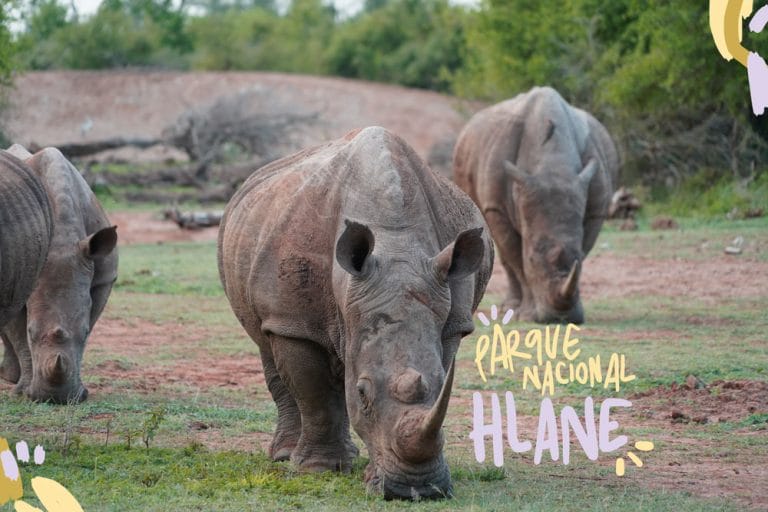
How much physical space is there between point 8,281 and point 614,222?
49.0ft

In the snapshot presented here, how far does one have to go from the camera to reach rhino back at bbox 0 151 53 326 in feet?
26.0

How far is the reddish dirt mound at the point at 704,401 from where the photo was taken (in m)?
9.10

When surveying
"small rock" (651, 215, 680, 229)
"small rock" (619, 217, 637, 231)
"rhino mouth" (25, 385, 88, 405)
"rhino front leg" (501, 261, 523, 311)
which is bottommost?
"small rock" (619, 217, 637, 231)

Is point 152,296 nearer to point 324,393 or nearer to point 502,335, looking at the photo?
point 502,335

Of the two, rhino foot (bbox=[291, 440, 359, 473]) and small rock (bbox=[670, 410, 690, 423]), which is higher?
rhino foot (bbox=[291, 440, 359, 473])

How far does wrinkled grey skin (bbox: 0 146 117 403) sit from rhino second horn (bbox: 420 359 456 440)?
389 cm

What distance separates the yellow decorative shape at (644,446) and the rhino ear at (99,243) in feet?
12.1

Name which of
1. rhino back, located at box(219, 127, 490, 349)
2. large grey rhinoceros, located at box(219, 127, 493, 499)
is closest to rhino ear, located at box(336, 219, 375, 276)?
large grey rhinoceros, located at box(219, 127, 493, 499)

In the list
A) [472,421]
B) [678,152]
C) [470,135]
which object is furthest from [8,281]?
[678,152]

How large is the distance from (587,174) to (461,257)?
6.84 m

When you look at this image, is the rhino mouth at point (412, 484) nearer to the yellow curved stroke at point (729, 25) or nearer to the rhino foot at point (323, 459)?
the rhino foot at point (323, 459)

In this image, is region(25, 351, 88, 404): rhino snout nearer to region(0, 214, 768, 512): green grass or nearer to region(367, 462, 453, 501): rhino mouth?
region(0, 214, 768, 512): green grass

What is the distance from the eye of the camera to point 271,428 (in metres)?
8.85

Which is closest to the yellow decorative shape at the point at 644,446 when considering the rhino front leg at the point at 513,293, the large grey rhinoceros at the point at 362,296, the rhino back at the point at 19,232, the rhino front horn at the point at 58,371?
the large grey rhinoceros at the point at 362,296
